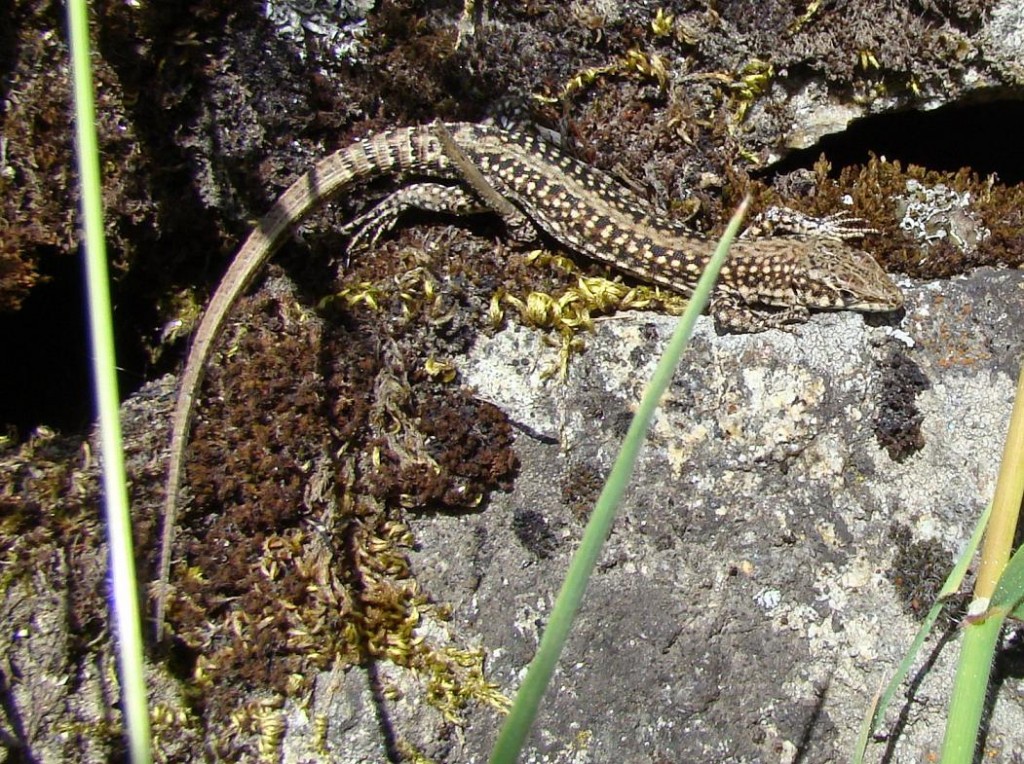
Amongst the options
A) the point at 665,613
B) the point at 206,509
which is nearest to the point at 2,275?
the point at 206,509

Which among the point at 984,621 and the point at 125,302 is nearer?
the point at 984,621

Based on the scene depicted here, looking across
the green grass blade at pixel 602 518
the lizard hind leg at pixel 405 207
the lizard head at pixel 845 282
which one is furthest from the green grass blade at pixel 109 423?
the lizard head at pixel 845 282

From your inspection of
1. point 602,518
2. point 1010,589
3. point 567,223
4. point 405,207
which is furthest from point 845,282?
point 602,518

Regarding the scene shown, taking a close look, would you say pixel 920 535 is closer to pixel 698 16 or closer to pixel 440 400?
pixel 440 400

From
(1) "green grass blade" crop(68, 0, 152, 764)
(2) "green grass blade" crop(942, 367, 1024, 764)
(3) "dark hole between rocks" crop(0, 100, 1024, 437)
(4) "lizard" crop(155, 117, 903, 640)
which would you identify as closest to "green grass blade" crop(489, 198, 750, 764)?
(1) "green grass blade" crop(68, 0, 152, 764)

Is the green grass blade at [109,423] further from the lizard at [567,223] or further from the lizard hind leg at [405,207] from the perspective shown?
the lizard hind leg at [405,207]

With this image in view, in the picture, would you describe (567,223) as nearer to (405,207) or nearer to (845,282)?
(405,207)
